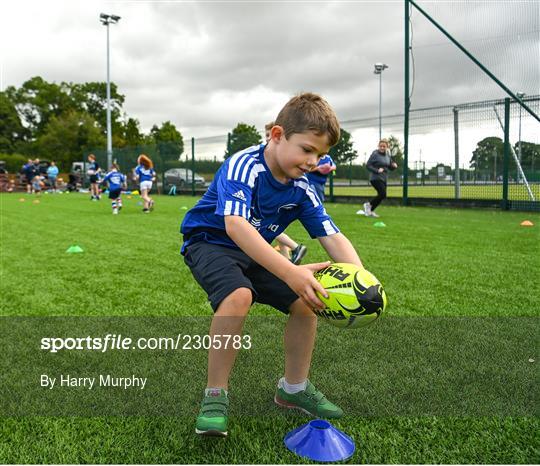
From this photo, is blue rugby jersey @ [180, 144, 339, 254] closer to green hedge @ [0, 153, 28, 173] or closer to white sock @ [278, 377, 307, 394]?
white sock @ [278, 377, 307, 394]

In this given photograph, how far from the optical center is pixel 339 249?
2682 mm

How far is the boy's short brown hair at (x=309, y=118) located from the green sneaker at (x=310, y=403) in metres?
1.27

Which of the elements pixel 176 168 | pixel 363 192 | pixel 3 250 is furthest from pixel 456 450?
pixel 176 168

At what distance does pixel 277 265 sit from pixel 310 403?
823 millimetres

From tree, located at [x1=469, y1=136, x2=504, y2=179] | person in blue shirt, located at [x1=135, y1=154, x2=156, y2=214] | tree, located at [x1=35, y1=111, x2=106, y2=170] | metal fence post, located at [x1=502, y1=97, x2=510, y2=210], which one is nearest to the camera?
metal fence post, located at [x1=502, y1=97, x2=510, y2=210]

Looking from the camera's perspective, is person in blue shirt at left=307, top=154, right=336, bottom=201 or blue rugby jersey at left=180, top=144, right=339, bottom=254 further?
person in blue shirt at left=307, top=154, right=336, bottom=201

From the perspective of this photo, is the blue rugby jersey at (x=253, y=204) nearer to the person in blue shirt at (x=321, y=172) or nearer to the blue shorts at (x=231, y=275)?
the blue shorts at (x=231, y=275)

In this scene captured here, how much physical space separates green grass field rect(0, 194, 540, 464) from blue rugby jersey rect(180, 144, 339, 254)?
888 millimetres

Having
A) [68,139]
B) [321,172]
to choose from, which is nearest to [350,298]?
[321,172]

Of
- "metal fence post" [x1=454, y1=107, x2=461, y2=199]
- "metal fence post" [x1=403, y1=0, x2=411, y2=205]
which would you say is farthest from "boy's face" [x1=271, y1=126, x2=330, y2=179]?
"metal fence post" [x1=403, y1=0, x2=411, y2=205]

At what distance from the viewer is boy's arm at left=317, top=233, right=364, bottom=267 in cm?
265

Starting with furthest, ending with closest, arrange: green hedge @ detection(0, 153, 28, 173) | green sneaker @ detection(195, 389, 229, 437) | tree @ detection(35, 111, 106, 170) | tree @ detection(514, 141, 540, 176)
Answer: tree @ detection(35, 111, 106, 170), green hedge @ detection(0, 153, 28, 173), tree @ detection(514, 141, 540, 176), green sneaker @ detection(195, 389, 229, 437)

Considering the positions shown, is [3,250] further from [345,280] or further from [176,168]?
[176,168]

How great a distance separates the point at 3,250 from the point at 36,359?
5218 millimetres
